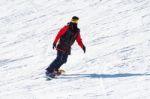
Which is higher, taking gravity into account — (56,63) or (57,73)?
(56,63)

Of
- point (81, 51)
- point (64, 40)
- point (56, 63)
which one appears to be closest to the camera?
point (64, 40)

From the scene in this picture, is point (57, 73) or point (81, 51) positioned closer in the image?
point (57, 73)

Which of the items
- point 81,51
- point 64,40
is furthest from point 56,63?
point 81,51

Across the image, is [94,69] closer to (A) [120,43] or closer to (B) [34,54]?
(A) [120,43]

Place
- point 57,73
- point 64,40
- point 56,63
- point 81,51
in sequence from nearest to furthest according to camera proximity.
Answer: point 64,40, point 56,63, point 57,73, point 81,51

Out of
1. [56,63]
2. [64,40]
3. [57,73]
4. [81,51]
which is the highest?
[64,40]

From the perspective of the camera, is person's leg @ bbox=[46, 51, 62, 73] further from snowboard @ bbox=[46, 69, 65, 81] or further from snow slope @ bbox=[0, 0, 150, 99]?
snow slope @ bbox=[0, 0, 150, 99]

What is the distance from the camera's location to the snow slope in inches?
477

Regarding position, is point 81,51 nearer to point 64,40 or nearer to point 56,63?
point 56,63

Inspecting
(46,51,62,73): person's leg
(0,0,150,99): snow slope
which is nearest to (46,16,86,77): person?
(46,51,62,73): person's leg

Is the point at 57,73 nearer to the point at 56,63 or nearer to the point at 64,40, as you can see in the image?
the point at 56,63

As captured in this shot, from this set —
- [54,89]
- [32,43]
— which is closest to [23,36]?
[32,43]

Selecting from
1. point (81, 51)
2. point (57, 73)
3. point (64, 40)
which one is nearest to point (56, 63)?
point (57, 73)

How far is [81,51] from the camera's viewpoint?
16328mm
